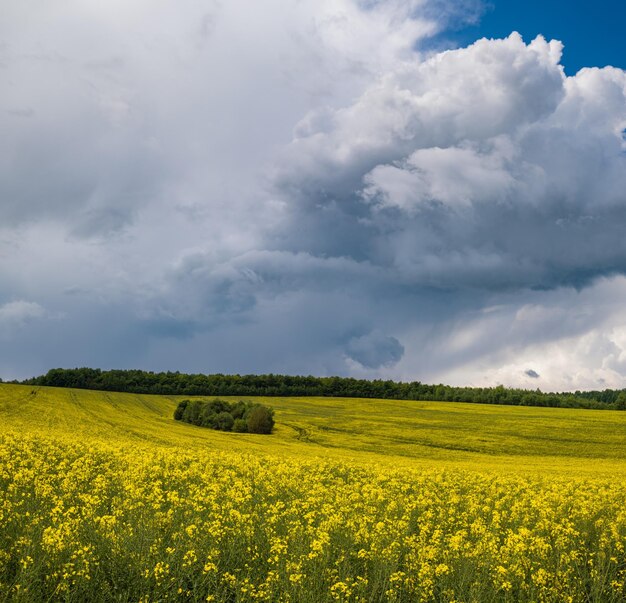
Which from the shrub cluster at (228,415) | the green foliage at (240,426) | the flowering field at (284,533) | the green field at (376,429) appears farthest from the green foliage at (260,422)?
the flowering field at (284,533)

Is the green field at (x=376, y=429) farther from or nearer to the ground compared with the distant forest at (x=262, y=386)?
nearer to the ground

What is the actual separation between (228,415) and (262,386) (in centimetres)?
4155

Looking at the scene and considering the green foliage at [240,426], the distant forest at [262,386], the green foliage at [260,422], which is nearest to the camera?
the green foliage at [260,422]

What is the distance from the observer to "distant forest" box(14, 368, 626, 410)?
99.6 m

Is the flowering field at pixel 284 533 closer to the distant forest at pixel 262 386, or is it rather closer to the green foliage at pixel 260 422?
the green foliage at pixel 260 422

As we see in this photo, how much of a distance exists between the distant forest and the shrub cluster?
3268 cm

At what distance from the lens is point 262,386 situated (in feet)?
337

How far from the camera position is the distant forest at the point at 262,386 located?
99.6m

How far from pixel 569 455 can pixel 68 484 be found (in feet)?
145

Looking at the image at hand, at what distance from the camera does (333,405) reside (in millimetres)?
82625

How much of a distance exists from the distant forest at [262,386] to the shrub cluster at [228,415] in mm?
32678

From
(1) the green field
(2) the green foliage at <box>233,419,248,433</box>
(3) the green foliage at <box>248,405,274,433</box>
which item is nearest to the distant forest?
(1) the green field

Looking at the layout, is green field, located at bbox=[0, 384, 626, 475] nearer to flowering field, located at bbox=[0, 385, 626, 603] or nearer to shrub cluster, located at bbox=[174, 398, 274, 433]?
shrub cluster, located at bbox=[174, 398, 274, 433]

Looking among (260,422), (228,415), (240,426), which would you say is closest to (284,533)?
(260,422)
